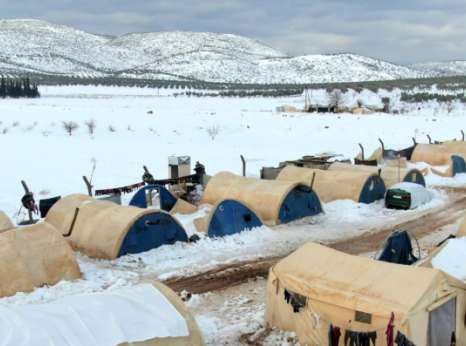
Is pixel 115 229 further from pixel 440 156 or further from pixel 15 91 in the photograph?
pixel 15 91

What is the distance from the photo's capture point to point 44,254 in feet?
39.1

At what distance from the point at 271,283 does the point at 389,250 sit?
3755 mm

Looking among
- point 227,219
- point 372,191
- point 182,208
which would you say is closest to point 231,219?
point 227,219

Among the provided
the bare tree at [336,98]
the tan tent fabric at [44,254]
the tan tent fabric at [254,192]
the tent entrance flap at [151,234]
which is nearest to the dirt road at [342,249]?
the tent entrance flap at [151,234]

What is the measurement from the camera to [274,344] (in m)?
9.41

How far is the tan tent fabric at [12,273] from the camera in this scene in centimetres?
1093

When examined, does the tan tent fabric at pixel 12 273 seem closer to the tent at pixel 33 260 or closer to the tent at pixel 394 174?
the tent at pixel 33 260

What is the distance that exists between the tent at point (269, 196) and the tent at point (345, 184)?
2.05 meters

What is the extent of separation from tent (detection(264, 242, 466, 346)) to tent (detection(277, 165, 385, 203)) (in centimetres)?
1191

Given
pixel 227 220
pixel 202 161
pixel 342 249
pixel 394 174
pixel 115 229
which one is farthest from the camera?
pixel 202 161

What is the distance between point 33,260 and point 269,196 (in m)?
9.31

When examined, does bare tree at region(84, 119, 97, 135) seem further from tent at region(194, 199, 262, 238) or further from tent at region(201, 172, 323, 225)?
tent at region(194, 199, 262, 238)

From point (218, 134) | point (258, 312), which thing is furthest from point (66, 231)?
point (218, 134)

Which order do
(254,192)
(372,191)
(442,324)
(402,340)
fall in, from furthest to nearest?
(372,191) < (254,192) < (442,324) < (402,340)
